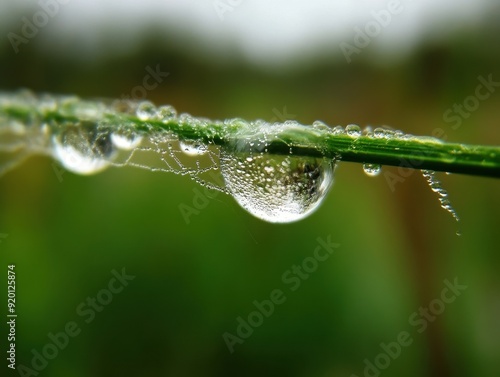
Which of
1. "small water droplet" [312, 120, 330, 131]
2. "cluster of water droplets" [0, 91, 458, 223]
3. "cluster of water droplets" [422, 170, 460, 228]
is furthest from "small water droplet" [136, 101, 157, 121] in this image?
"cluster of water droplets" [422, 170, 460, 228]

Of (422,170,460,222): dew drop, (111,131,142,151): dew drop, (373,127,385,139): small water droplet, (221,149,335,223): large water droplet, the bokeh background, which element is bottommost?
(422,170,460,222): dew drop

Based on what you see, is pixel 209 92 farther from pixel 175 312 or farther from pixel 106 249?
pixel 175 312

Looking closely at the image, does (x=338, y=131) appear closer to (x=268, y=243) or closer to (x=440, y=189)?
(x=440, y=189)

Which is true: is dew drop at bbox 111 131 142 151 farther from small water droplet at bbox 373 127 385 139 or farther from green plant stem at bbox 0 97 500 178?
small water droplet at bbox 373 127 385 139

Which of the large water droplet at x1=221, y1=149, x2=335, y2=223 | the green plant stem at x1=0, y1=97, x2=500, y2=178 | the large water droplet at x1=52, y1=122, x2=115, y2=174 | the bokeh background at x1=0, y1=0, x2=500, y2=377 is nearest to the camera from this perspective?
the green plant stem at x1=0, y1=97, x2=500, y2=178

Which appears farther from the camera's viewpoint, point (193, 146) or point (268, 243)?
point (268, 243)

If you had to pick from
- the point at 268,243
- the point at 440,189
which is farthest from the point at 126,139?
the point at 268,243

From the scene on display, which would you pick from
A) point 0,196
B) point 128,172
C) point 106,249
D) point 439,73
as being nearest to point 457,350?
point 439,73
